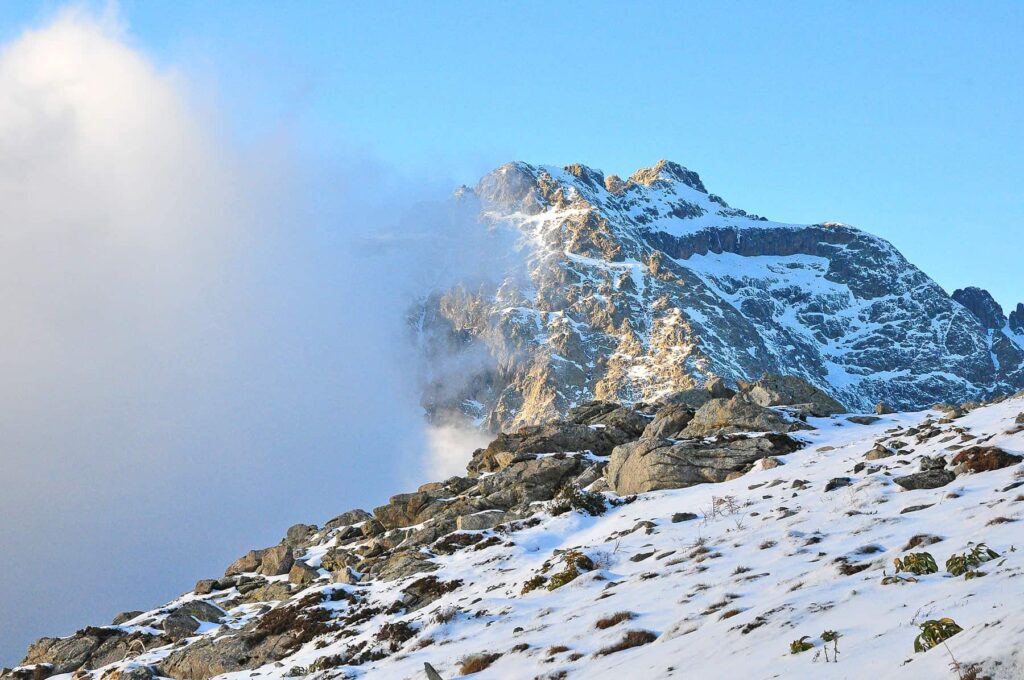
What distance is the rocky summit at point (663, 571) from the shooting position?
46.0 feet

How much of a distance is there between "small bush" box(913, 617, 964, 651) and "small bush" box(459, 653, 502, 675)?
9.38 m

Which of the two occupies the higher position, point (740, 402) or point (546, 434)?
point (546, 434)

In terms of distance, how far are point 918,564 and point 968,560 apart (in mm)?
859

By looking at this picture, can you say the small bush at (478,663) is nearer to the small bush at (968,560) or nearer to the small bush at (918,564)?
the small bush at (918,564)

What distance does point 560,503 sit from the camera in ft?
129

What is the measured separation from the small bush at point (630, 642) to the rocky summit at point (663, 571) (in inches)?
1.8

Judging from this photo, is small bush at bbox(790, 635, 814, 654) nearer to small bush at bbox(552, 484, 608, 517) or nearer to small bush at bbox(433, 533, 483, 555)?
small bush at bbox(552, 484, 608, 517)

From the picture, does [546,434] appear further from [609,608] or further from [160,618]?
[609,608]

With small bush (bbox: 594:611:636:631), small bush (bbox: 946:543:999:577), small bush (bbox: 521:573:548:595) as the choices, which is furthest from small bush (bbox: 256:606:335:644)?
small bush (bbox: 946:543:999:577)

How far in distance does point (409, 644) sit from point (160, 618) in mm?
23362

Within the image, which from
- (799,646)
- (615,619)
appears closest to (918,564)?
(799,646)

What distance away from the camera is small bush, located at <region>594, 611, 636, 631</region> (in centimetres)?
1871

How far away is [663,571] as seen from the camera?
922 inches

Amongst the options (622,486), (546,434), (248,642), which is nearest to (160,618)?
(248,642)
